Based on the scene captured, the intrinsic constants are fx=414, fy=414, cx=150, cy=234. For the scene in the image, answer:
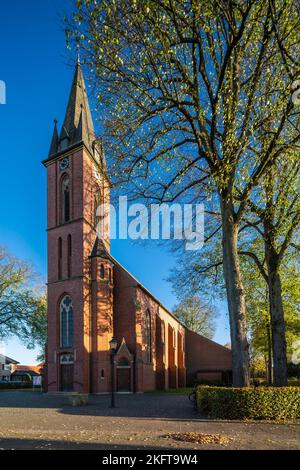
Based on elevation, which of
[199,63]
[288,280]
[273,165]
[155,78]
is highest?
[199,63]

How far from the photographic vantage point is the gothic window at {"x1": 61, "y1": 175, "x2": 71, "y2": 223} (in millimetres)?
35219

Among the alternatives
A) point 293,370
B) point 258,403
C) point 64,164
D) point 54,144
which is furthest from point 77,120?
point 293,370

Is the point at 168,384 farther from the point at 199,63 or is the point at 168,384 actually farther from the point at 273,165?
the point at 199,63

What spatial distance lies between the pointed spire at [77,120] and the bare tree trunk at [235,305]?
21.9m

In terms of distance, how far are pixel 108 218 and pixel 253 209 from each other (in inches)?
886

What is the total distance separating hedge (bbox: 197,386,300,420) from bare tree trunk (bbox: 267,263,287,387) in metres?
3.72

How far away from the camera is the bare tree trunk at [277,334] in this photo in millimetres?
17656

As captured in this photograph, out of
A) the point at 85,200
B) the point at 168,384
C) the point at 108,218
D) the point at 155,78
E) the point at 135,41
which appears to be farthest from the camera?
the point at 168,384

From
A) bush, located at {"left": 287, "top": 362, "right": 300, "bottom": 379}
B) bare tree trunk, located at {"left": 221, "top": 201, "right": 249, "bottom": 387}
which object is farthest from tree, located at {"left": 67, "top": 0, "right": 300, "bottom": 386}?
bush, located at {"left": 287, "top": 362, "right": 300, "bottom": 379}

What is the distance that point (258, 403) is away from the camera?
13.6m

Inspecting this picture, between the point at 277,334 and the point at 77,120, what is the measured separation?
88.0 feet

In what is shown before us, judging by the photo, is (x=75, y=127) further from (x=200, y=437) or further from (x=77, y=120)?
(x=200, y=437)

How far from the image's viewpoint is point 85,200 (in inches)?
1353

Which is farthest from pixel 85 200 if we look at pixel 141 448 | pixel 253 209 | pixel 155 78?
pixel 141 448
